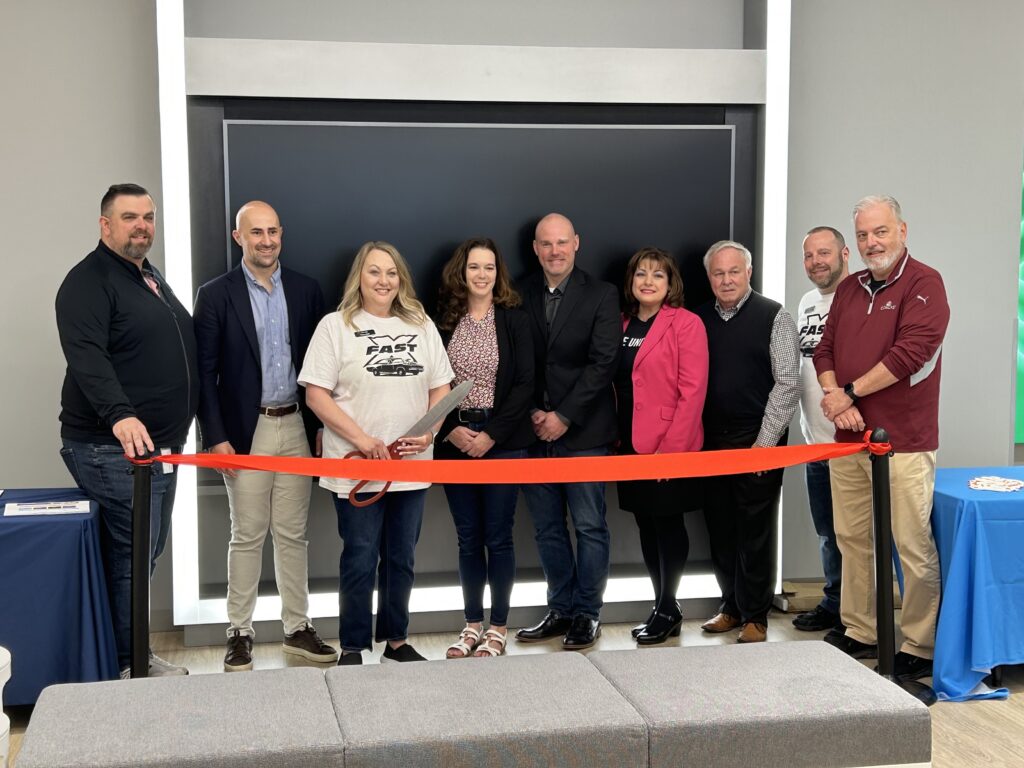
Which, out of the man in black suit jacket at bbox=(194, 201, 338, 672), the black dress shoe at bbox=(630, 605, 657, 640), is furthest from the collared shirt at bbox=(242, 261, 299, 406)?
the black dress shoe at bbox=(630, 605, 657, 640)

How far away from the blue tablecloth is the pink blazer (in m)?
0.94

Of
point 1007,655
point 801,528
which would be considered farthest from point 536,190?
point 1007,655

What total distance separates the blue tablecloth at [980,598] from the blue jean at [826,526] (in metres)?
0.71

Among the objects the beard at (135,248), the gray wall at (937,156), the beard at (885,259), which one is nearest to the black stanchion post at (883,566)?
the beard at (885,259)

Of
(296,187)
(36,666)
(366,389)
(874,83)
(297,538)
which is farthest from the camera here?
(874,83)

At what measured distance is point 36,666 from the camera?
3260 mm

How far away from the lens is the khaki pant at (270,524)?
3.70 m

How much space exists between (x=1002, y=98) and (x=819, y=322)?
162 centimetres

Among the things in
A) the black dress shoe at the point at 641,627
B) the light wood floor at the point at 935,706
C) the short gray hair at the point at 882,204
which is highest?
the short gray hair at the point at 882,204

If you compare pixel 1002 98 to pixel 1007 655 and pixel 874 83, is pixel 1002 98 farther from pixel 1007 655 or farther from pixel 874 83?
pixel 1007 655

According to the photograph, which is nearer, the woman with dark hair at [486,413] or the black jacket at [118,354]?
the black jacket at [118,354]

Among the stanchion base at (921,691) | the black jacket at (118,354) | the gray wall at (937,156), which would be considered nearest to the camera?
the black jacket at (118,354)

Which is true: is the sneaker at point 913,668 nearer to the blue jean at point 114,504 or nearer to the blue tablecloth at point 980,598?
the blue tablecloth at point 980,598

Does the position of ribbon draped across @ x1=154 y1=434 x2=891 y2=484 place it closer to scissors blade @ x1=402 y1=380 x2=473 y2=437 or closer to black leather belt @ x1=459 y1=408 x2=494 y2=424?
scissors blade @ x1=402 y1=380 x2=473 y2=437
